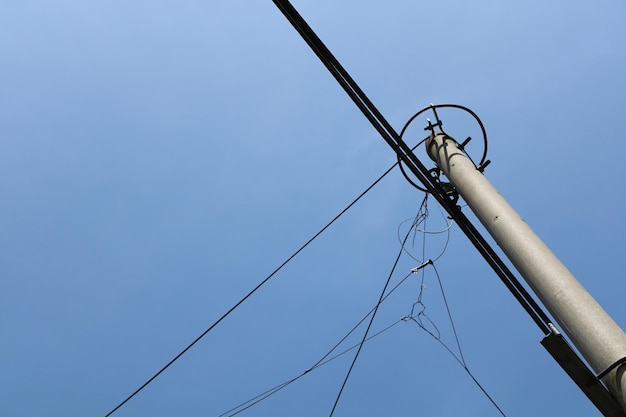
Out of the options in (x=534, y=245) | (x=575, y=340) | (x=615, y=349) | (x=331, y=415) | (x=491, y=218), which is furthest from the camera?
(x=331, y=415)

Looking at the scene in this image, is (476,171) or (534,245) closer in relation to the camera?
(534,245)

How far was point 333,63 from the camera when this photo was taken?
4637mm

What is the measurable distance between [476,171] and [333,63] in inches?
67.0

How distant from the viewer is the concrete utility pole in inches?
126

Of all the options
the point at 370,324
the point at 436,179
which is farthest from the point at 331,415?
the point at 436,179

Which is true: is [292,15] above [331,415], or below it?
above

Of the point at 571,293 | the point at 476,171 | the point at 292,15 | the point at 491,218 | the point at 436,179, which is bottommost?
the point at 571,293

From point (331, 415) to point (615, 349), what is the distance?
5.34 m

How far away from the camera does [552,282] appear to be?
12.0 feet

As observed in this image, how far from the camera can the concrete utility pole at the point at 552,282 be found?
3.21m

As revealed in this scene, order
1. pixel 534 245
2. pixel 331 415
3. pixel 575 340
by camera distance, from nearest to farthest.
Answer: pixel 575 340 → pixel 534 245 → pixel 331 415

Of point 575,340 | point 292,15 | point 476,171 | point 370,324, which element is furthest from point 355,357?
Answer: point 292,15

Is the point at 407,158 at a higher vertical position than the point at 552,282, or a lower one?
higher

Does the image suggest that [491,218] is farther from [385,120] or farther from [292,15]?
[292,15]
